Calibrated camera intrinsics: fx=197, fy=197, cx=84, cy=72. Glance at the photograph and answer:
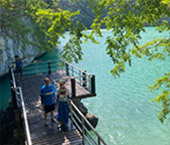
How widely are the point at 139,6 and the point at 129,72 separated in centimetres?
2499

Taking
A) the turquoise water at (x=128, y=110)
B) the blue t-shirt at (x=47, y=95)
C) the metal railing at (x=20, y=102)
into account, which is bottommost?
the turquoise water at (x=128, y=110)

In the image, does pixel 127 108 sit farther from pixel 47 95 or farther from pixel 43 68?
pixel 43 68

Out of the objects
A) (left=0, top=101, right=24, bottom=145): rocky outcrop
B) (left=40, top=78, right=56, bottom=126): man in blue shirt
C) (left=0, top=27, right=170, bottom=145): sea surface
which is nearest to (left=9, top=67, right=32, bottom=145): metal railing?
(left=40, top=78, right=56, bottom=126): man in blue shirt

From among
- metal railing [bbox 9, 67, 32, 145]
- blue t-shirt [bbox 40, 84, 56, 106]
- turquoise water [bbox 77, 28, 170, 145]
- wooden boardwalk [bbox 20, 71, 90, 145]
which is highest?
blue t-shirt [bbox 40, 84, 56, 106]

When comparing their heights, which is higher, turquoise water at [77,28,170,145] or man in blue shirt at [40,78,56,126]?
man in blue shirt at [40,78,56,126]

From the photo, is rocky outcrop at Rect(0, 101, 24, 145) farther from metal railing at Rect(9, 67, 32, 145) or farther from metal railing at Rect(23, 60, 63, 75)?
metal railing at Rect(23, 60, 63, 75)

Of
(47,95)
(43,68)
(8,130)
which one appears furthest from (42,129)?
(43,68)

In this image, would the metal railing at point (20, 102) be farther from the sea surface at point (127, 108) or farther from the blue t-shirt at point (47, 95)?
the sea surface at point (127, 108)

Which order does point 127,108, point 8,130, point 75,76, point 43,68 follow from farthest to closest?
point 43,68, point 127,108, point 8,130, point 75,76

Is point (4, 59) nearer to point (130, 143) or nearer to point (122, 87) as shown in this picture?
point (122, 87)

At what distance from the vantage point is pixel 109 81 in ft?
83.5

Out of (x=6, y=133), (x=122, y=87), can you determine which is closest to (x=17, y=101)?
(x=6, y=133)

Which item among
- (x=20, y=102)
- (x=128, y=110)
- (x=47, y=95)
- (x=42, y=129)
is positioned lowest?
(x=128, y=110)

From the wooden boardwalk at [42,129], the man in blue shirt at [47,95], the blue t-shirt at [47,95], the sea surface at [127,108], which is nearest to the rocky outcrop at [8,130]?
the wooden boardwalk at [42,129]
